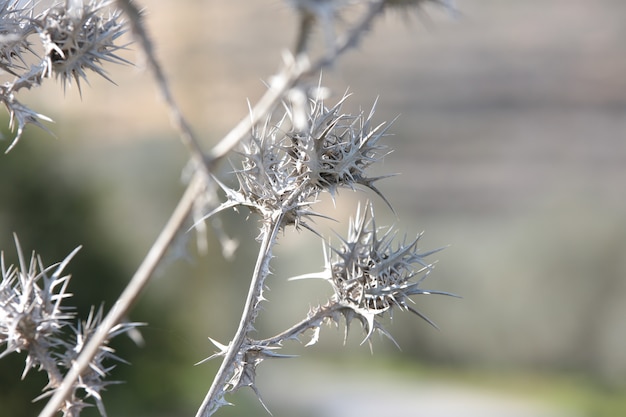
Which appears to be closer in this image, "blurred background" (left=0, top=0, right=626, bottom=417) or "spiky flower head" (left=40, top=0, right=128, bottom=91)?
"spiky flower head" (left=40, top=0, right=128, bottom=91)

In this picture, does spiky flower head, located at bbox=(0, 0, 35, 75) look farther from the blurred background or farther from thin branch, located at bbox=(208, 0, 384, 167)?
the blurred background

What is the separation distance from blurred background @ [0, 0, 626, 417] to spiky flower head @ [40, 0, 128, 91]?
3.26 metres

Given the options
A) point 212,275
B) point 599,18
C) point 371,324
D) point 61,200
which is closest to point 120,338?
point 61,200

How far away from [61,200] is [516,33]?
408cm

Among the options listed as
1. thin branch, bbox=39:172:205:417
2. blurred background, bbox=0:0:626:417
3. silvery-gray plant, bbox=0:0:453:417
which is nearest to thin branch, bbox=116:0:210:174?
thin branch, bbox=39:172:205:417

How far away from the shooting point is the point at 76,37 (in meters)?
0.89

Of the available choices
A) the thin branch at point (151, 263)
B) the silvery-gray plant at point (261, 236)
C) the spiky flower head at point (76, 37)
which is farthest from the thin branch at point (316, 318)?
the spiky flower head at point (76, 37)

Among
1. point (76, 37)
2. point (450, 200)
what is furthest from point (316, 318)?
point (450, 200)

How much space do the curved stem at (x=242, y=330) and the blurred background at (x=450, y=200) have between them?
3.34m

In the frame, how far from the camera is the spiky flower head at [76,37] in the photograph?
876mm

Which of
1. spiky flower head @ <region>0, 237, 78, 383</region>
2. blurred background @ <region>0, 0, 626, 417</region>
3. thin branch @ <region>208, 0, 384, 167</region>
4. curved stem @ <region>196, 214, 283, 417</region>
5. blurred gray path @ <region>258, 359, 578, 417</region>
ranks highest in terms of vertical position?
blurred background @ <region>0, 0, 626, 417</region>

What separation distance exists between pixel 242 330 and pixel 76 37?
37cm

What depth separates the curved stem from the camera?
804 mm

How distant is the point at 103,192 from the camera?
12.7ft
